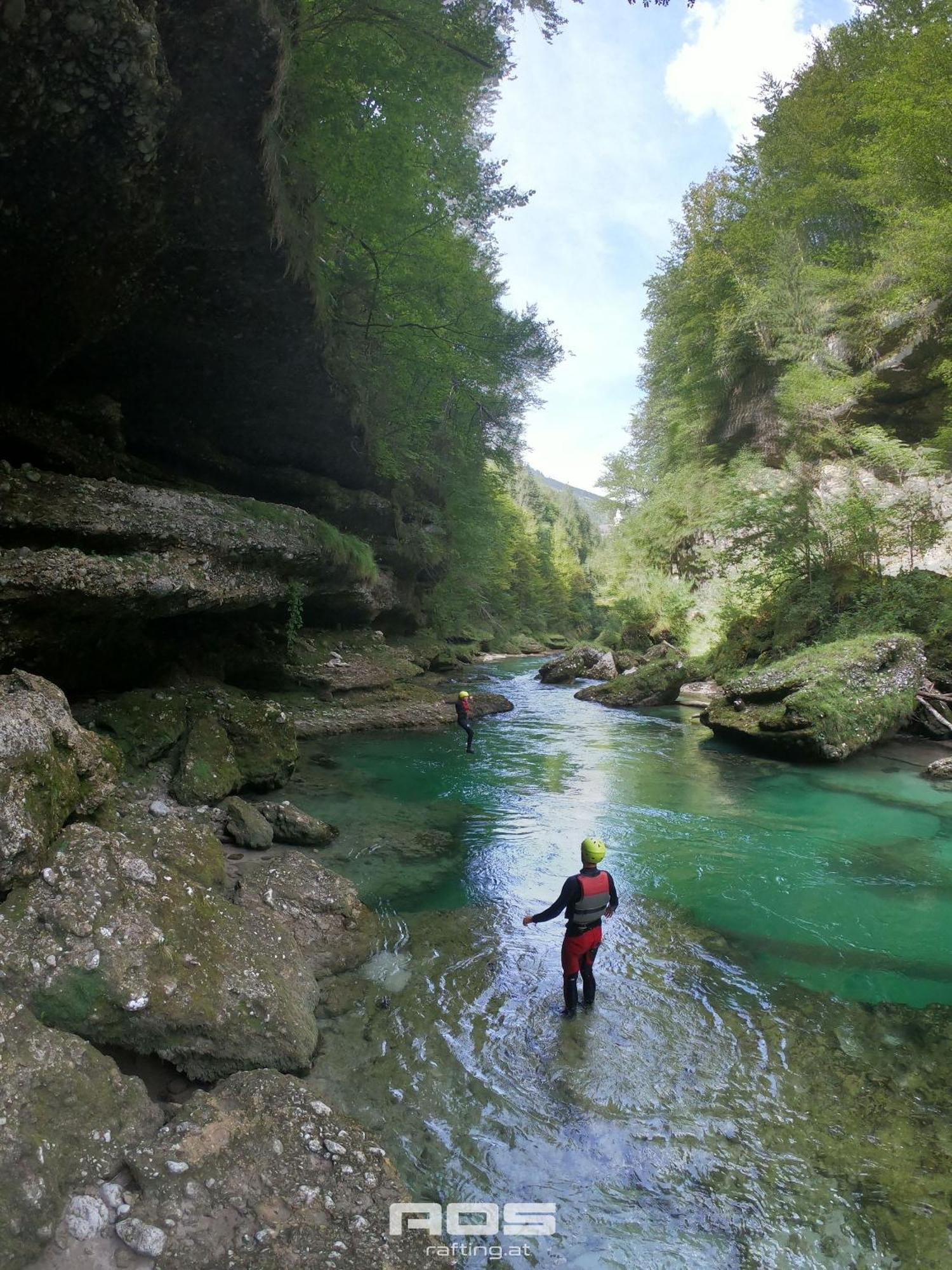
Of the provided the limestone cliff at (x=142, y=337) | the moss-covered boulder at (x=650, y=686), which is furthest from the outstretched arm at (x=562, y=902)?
the moss-covered boulder at (x=650, y=686)

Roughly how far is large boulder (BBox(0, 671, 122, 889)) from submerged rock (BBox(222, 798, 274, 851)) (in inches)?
79.0

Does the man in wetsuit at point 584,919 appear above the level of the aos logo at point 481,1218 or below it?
above

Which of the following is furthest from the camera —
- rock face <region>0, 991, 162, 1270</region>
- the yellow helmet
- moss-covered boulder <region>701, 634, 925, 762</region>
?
moss-covered boulder <region>701, 634, 925, 762</region>

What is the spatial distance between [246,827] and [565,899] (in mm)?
4172

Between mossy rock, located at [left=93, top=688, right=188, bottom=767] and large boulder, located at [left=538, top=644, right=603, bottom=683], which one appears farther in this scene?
large boulder, located at [left=538, top=644, right=603, bottom=683]

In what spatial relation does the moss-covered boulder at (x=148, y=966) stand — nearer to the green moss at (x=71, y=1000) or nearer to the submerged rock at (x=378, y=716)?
the green moss at (x=71, y=1000)

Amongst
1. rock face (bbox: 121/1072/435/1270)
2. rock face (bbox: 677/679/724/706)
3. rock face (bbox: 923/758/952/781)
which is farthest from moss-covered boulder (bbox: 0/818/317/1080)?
rock face (bbox: 677/679/724/706)

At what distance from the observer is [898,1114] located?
4.38 meters

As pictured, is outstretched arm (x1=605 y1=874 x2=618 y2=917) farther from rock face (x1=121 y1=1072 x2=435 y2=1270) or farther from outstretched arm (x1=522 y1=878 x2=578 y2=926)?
rock face (x1=121 y1=1072 x2=435 y2=1270)

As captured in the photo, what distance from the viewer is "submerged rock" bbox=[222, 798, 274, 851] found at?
7.68 metres

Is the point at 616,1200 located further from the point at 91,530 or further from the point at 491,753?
the point at 491,753

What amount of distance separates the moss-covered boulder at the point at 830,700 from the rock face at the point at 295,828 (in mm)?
10793

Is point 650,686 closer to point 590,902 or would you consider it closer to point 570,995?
point 590,902

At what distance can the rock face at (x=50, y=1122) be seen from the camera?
8.98 feet
